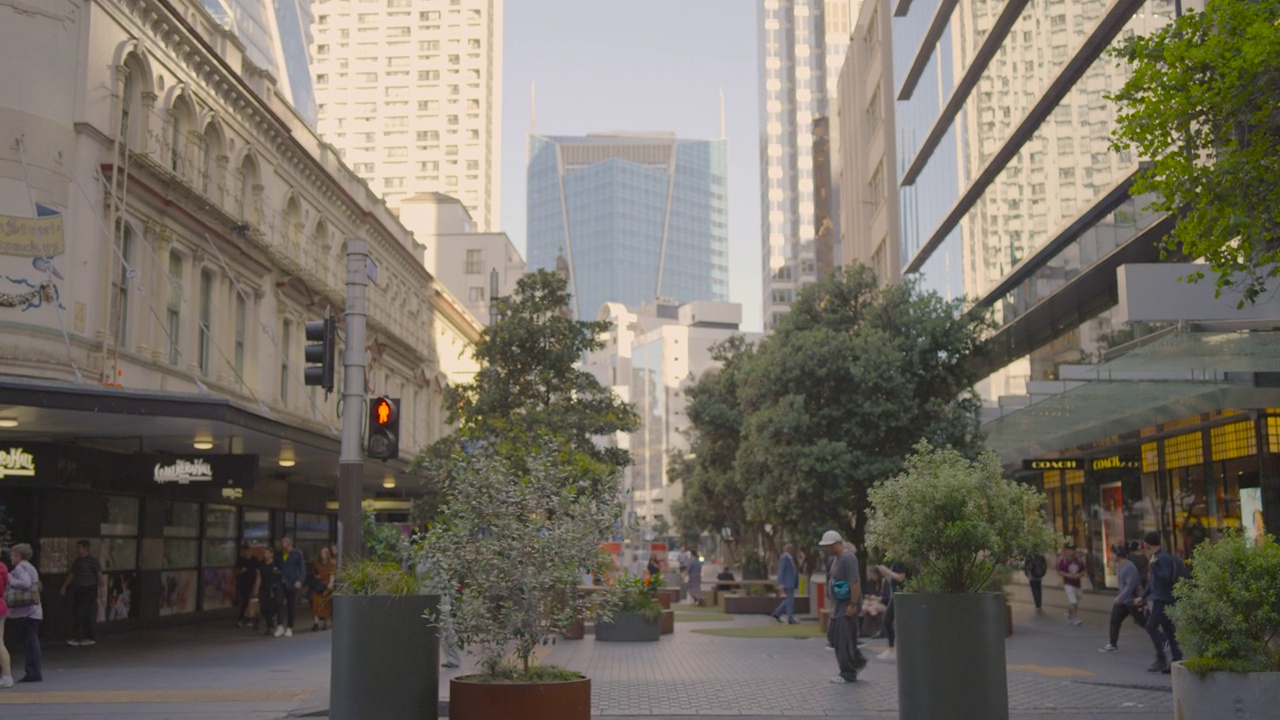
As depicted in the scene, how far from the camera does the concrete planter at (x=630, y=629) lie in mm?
21672

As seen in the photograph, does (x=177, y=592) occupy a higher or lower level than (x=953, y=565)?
lower

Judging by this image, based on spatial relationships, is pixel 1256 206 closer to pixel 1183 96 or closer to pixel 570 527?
pixel 1183 96

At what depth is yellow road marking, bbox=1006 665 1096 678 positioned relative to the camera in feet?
50.1

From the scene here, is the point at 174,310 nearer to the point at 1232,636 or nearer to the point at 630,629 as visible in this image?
the point at 630,629

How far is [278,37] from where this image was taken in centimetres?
6244

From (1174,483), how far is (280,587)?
1815cm

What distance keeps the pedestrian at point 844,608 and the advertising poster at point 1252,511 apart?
10737mm

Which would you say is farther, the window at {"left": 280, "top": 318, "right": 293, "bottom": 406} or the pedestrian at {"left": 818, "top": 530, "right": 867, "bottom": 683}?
the window at {"left": 280, "top": 318, "right": 293, "bottom": 406}

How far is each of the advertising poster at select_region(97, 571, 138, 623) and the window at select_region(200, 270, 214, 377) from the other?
4.57 m

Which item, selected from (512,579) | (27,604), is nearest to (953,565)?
(512,579)

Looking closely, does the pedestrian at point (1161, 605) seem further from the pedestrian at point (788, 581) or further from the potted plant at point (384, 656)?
the pedestrian at point (788, 581)

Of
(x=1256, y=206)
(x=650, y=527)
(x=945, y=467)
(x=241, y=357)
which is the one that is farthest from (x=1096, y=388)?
(x=650, y=527)

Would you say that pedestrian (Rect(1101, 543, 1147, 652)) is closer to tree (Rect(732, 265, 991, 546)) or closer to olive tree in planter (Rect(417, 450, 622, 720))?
tree (Rect(732, 265, 991, 546))

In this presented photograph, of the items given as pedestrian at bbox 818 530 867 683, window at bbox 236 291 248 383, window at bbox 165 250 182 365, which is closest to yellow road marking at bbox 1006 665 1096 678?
pedestrian at bbox 818 530 867 683
